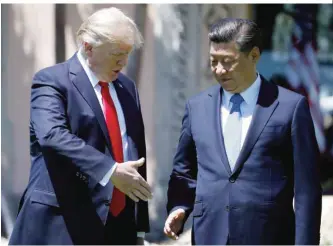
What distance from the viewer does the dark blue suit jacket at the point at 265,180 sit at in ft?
14.2

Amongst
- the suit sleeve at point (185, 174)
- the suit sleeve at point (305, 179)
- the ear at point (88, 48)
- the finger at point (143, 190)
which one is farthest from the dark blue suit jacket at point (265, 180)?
the ear at point (88, 48)

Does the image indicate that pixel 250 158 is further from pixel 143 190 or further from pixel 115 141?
pixel 115 141

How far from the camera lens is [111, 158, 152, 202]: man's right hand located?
4.38 metres

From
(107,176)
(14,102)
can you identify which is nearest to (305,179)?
(107,176)

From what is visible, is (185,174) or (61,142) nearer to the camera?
(61,142)

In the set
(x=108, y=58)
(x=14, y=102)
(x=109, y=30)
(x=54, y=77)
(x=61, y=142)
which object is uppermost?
(x=109, y=30)

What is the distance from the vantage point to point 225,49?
4.36 meters

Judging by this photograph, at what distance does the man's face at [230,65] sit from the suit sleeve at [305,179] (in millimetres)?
286

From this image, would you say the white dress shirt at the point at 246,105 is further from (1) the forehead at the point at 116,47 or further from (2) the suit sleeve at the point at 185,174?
(1) the forehead at the point at 116,47

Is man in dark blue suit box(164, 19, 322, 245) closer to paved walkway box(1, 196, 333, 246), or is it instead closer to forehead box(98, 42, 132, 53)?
forehead box(98, 42, 132, 53)

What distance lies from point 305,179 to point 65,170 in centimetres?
110

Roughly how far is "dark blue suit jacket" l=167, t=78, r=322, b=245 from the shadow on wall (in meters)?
4.06

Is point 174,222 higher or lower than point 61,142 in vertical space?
lower

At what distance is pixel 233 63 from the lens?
14.3 feet
